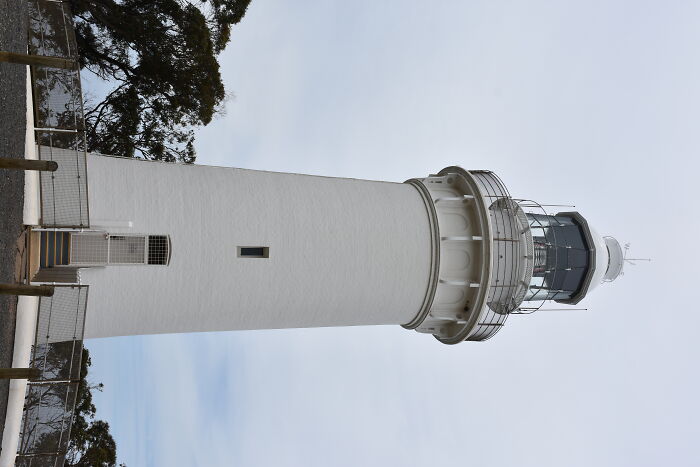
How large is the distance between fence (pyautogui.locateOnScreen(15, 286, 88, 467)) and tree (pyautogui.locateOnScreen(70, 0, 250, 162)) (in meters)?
10.9

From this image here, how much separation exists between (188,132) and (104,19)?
4.15 meters

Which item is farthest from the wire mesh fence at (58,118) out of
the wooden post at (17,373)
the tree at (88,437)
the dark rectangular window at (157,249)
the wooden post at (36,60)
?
the tree at (88,437)

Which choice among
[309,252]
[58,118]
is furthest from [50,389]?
[309,252]

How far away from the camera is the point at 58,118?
11.8m

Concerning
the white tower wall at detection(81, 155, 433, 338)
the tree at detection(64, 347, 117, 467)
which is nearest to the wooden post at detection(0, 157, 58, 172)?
the white tower wall at detection(81, 155, 433, 338)

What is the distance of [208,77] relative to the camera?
69.9 feet

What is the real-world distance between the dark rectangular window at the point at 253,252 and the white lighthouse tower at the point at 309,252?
4cm

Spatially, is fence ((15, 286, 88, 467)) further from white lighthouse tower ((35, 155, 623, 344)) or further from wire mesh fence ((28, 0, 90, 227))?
wire mesh fence ((28, 0, 90, 227))

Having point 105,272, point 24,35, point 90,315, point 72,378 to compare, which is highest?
point 24,35

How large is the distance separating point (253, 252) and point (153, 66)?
37.4 ft

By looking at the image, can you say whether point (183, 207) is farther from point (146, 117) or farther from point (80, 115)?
point (146, 117)

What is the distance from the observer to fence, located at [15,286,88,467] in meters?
11.5

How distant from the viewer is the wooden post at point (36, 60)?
1032cm

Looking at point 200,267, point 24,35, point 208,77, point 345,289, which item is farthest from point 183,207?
point 208,77
